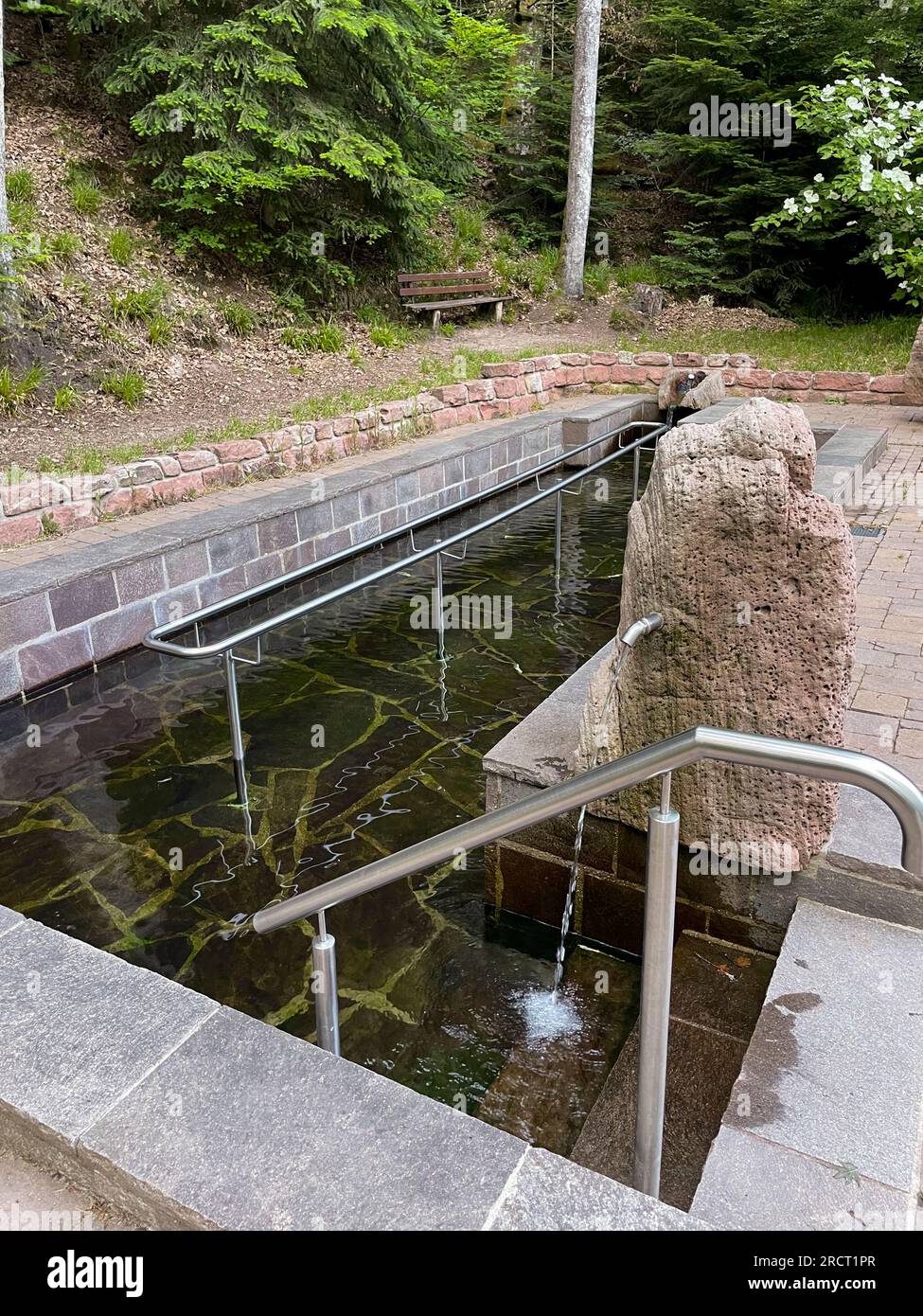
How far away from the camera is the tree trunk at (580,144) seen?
1357 centimetres

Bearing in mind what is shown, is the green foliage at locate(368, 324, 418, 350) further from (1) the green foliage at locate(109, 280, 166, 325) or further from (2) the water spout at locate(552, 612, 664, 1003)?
(2) the water spout at locate(552, 612, 664, 1003)

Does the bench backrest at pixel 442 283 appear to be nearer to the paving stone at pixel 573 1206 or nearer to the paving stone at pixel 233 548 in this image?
the paving stone at pixel 233 548

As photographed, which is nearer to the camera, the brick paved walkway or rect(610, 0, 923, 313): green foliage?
the brick paved walkway

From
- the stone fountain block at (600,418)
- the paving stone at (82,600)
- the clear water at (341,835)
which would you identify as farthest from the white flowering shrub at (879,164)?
the paving stone at (82,600)

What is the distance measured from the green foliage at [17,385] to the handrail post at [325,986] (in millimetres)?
6350

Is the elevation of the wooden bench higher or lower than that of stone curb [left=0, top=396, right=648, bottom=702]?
higher

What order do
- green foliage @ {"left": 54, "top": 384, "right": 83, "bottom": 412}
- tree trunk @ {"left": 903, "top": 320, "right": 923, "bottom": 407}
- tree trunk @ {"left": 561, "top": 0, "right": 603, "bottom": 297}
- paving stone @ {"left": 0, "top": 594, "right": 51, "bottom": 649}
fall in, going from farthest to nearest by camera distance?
tree trunk @ {"left": 561, "top": 0, "right": 603, "bottom": 297} → tree trunk @ {"left": 903, "top": 320, "right": 923, "bottom": 407} → green foliage @ {"left": 54, "top": 384, "right": 83, "bottom": 412} → paving stone @ {"left": 0, "top": 594, "right": 51, "bottom": 649}

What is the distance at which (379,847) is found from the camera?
143 inches

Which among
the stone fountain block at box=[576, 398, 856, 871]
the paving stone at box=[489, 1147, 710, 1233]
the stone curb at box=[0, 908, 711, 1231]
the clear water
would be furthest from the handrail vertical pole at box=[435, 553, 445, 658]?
the paving stone at box=[489, 1147, 710, 1233]

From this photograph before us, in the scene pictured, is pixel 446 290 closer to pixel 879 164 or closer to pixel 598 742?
pixel 879 164

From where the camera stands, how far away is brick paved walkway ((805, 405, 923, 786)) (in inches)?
128

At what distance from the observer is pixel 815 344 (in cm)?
1309

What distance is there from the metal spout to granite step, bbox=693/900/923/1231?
85 cm
